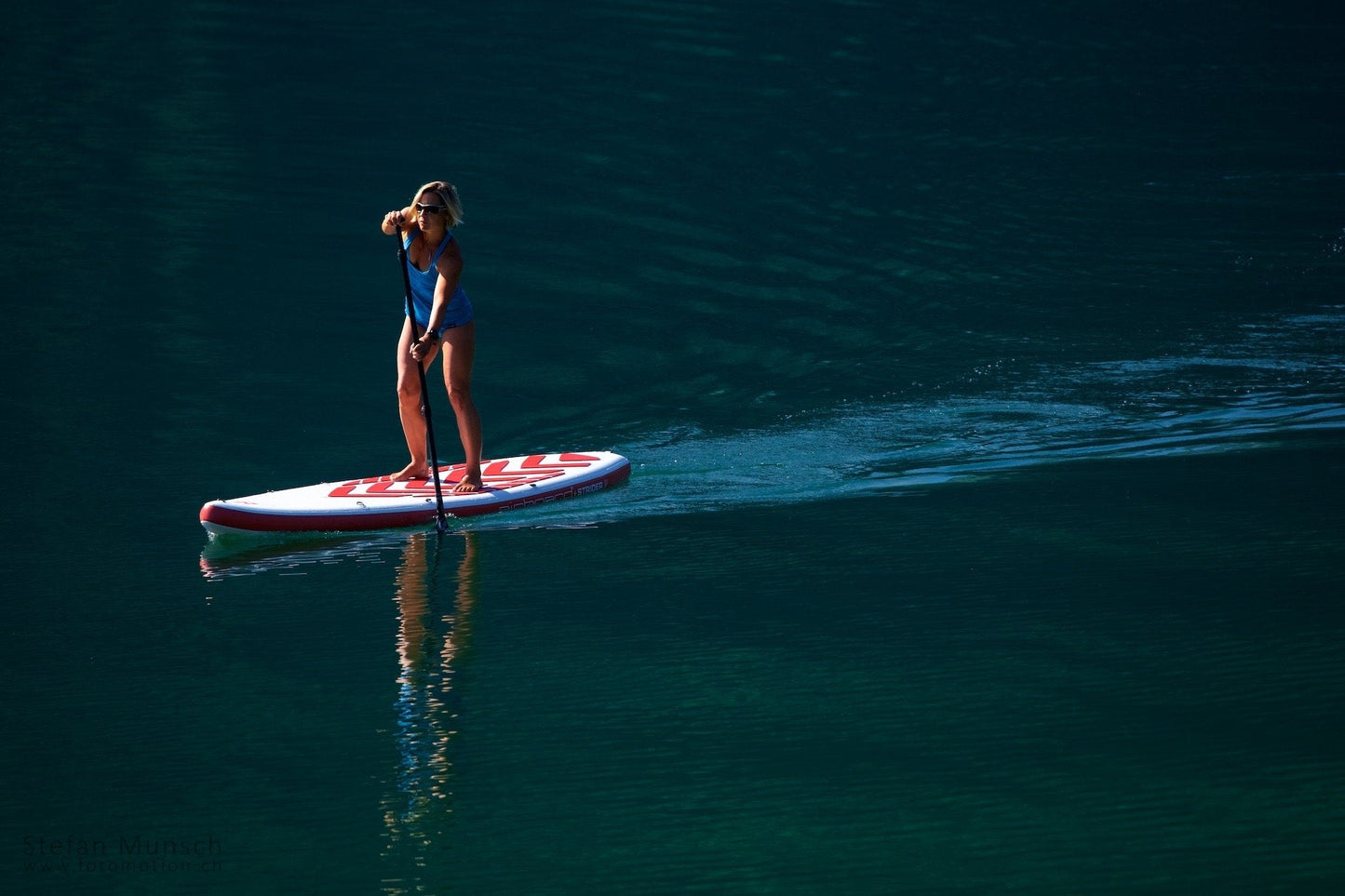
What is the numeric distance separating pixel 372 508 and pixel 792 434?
121 inches

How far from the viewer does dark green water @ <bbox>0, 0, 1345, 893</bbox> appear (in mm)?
4715

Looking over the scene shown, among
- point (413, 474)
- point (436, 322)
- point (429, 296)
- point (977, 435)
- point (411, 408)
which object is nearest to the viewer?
point (436, 322)

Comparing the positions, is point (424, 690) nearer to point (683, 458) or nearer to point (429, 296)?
point (429, 296)

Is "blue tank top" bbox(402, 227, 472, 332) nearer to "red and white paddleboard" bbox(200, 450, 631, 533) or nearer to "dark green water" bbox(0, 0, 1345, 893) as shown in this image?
"red and white paddleboard" bbox(200, 450, 631, 533)

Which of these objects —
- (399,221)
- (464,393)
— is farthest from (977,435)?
(399,221)

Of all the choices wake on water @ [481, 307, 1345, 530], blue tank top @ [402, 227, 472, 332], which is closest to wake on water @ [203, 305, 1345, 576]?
wake on water @ [481, 307, 1345, 530]

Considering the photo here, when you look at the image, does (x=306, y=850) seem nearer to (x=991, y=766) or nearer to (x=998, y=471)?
(x=991, y=766)

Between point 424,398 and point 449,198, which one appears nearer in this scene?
point 449,198

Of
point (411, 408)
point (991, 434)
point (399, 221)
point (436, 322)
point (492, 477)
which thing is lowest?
point (991, 434)

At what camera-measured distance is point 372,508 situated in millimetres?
8023

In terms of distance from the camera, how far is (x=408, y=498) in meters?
8.23

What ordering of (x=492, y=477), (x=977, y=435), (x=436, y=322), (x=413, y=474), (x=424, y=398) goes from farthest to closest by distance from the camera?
(x=977, y=435), (x=492, y=477), (x=413, y=474), (x=424, y=398), (x=436, y=322)

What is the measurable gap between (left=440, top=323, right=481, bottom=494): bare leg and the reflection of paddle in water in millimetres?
522

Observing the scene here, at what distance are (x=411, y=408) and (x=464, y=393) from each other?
13.4 inches
